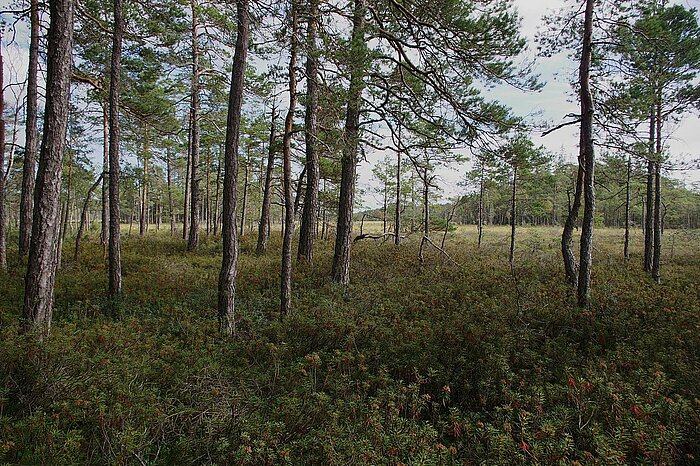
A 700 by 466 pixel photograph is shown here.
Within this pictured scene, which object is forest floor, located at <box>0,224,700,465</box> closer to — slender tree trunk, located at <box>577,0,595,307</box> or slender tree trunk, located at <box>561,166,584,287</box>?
slender tree trunk, located at <box>577,0,595,307</box>

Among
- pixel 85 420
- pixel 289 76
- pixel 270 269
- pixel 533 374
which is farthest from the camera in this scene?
pixel 270 269

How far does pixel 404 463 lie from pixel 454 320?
413 centimetres

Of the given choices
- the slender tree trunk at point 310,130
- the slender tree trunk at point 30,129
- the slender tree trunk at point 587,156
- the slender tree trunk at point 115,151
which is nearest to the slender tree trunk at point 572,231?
the slender tree trunk at point 587,156

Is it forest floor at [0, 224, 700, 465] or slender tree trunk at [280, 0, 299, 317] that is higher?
slender tree trunk at [280, 0, 299, 317]

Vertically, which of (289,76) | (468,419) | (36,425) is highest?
(289,76)

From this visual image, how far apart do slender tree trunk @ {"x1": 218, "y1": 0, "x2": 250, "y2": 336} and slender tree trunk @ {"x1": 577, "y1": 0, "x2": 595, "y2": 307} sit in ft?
27.4

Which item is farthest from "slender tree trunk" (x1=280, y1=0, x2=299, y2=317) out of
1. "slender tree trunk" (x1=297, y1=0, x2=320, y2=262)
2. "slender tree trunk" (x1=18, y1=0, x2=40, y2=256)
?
"slender tree trunk" (x1=18, y1=0, x2=40, y2=256)

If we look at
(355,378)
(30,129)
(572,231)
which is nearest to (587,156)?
(572,231)

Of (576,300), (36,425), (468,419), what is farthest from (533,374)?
(36,425)

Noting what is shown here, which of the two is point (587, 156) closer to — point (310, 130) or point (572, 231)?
point (572, 231)

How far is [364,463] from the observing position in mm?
3080

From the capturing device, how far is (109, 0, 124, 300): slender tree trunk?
330 inches

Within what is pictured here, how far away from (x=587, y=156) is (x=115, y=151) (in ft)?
39.3

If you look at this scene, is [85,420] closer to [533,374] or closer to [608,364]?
[533,374]
